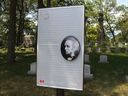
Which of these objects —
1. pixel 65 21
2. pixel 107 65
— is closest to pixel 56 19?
pixel 65 21

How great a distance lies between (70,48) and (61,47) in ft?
0.57

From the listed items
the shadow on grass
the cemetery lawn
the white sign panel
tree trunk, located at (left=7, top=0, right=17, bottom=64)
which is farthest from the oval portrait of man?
tree trunk, located at (left=7, top=0, right=17, bottom=64)

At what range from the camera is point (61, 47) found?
17.3 ft

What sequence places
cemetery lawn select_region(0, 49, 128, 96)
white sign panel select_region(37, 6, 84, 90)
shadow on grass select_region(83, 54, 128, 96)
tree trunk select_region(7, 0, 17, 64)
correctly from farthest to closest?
1. tree trunk select_region(7, 0, 17, 64)
2. shadow on grass select_region(83, 54, 128, 96)
3. cemetery lawn select_region(0, 49, 128, 96)
4. white sign panel select_region(37, 6, 84, 90)

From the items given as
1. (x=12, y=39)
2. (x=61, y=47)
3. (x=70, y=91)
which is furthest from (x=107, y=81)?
(x=61, y=47)

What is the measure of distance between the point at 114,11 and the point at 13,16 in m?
49.8

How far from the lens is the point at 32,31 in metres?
52.1

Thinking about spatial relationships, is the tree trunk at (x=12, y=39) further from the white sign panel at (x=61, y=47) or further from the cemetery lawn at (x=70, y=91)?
the white sign panel at (x=61, y=47)

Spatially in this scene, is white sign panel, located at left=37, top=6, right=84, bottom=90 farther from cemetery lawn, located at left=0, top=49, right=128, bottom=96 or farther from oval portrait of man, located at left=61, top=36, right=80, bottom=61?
cemetery lawn, located at left=0, top=49, right=128, bottom=96

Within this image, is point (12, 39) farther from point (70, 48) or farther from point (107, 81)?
point (70, 48)

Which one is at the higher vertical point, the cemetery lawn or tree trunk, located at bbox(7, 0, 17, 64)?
tree trunk, located at bbox(7, 0, 17, 64)

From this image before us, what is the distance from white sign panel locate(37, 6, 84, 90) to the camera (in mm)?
5086

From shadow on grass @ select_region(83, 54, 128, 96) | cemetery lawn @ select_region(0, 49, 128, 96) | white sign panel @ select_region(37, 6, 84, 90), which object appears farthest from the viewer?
shadow on grass @ select_region(83, 54, 128, 96)

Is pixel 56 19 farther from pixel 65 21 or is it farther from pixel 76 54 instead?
pixel 76 54
